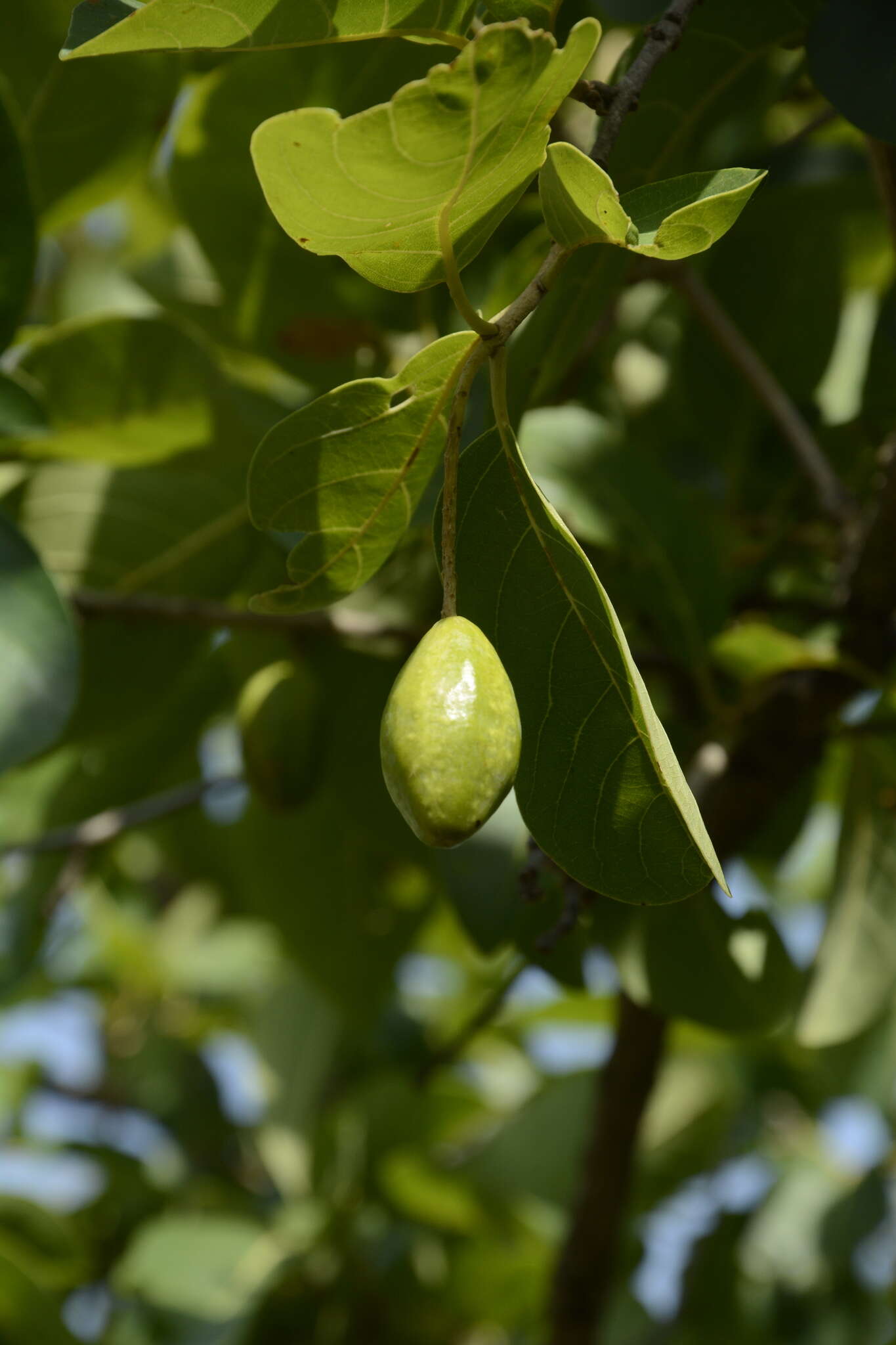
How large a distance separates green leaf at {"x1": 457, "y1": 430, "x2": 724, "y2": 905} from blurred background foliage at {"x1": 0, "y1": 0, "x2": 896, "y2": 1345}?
177 millimetres

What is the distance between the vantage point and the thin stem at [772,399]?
1.16m

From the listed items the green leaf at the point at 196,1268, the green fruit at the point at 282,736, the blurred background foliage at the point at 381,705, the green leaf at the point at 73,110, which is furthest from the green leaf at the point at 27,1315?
the green leaf at the point at 73,110

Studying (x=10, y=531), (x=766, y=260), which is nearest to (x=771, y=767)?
(x=766, y=260)

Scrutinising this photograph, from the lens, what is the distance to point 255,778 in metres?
1.10

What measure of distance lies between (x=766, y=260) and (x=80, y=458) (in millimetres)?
723

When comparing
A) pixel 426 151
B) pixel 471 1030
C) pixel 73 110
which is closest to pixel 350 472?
pixel 426 151

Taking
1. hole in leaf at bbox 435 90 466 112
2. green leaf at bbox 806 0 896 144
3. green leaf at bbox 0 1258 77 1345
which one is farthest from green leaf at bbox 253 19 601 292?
green leaf at bbox 0 1258 77 1345

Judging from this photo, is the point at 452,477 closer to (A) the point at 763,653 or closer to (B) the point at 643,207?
(B) the point at 643,207

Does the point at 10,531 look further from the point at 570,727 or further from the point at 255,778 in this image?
the point at 570,727

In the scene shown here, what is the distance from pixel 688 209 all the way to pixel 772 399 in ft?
2.44

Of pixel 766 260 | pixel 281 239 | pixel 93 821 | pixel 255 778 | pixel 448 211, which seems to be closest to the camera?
pixel 448 211

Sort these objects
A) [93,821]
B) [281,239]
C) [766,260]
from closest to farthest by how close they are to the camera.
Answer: [281,239], [766,260], [93,821]

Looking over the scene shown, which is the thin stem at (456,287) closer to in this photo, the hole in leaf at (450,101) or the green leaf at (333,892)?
the hole in leaf at (450,101)

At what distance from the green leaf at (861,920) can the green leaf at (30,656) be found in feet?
2.30
